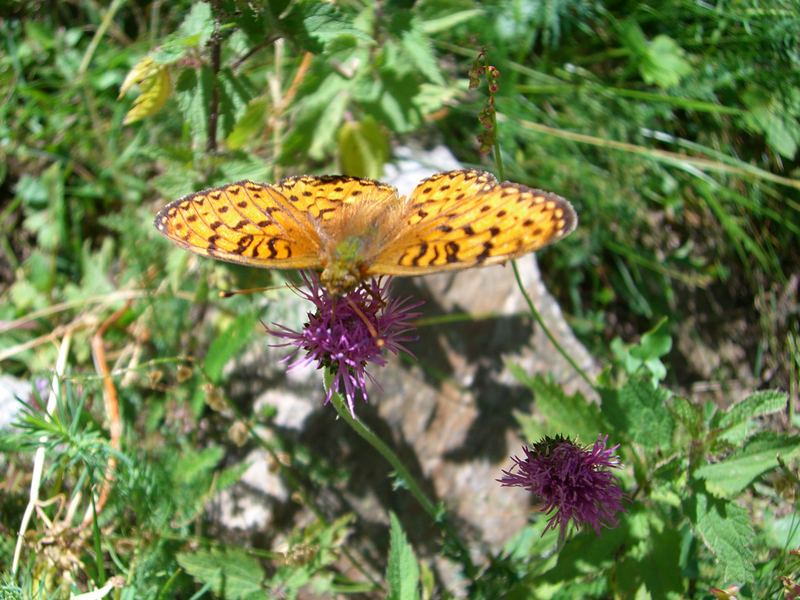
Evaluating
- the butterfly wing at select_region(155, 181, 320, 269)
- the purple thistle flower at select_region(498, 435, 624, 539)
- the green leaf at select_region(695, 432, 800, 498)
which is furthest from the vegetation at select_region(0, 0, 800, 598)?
the butterfly wing at select_region(155, 181, 320, 269)

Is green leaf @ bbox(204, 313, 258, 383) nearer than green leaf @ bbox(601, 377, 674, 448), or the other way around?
green leaf @ bbox(601, 377, 674, 448)

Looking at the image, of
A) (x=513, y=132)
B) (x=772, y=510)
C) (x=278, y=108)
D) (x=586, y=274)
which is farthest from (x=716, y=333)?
(x=278, y=108)

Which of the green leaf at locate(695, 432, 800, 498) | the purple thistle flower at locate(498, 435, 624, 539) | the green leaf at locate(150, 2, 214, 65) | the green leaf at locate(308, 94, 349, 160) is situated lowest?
the green leaf at locate(695, 432, 800, 498)

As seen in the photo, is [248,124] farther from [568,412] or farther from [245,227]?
[568,412]

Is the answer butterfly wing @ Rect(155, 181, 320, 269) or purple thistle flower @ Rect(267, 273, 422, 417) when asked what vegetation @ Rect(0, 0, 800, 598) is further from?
butterfly wing @ Rect(155, 181, 320, 269)

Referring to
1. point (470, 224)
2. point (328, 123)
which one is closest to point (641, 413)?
point (470, 224)

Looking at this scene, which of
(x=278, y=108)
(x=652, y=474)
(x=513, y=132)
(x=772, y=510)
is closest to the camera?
(x=652, y=474)

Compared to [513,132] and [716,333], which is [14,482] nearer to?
[513,132]
